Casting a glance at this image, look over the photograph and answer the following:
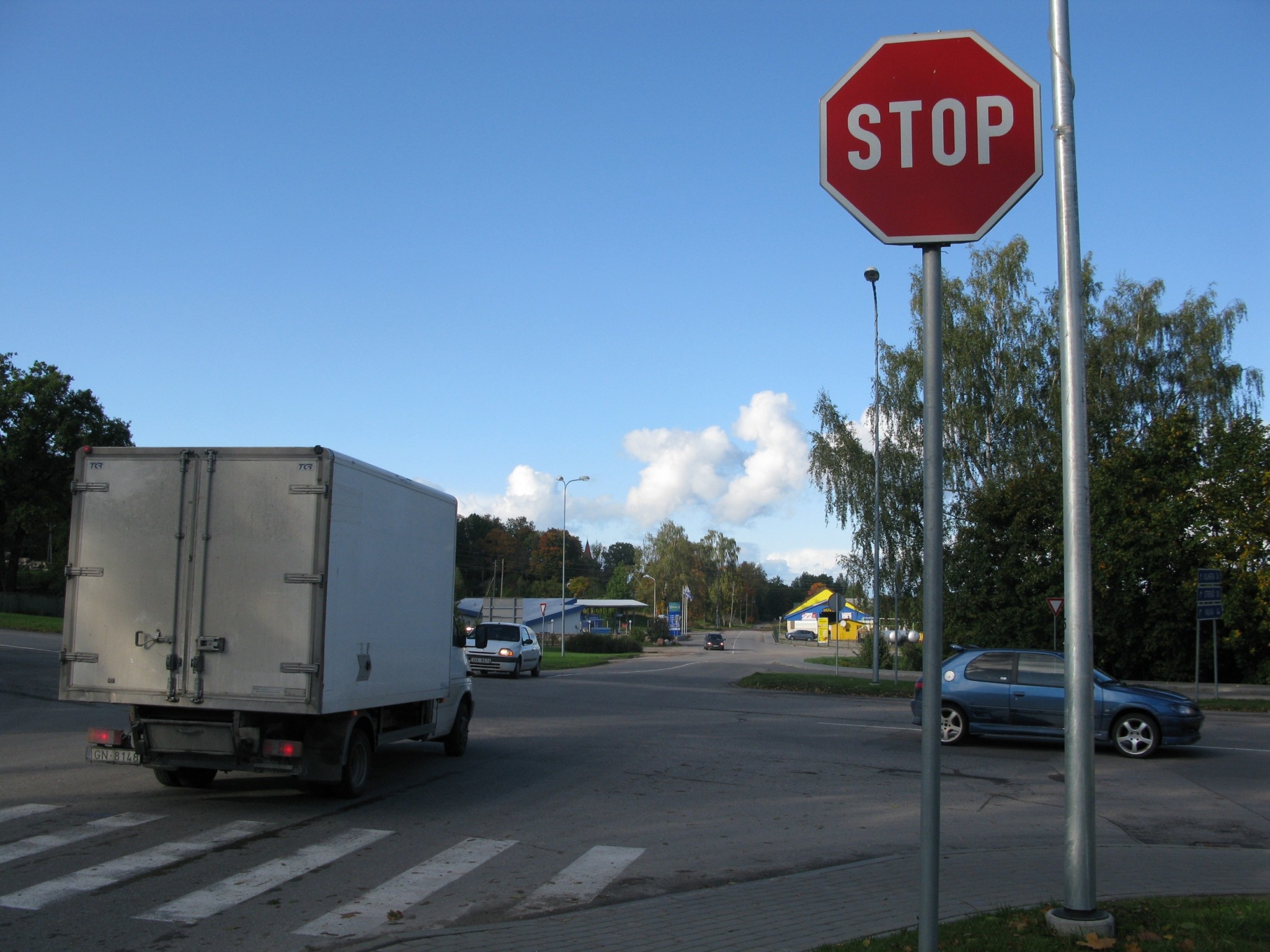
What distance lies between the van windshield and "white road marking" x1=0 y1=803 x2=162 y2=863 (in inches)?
943

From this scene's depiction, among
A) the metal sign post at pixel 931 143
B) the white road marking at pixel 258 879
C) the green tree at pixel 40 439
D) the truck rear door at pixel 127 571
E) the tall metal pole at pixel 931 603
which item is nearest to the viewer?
the tall metal pole at pixel 931 603

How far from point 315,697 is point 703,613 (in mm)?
148563

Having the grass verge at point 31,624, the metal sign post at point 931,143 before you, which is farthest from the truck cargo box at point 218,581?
the grass verge at point 31,624

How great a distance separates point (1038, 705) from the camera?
15.4 metres

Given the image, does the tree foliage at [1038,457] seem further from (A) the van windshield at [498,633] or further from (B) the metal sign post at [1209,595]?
(A) the van windshield at [498,633]

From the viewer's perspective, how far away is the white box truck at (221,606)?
9031 millimetres

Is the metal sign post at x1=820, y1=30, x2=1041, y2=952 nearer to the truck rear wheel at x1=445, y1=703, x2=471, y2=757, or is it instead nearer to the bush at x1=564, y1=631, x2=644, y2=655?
the truck rear wheel at x1=445, y1=703, x2=471, y2=757

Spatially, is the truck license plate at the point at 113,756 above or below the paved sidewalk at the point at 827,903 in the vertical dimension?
above

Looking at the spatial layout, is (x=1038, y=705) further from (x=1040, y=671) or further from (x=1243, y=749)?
(x=1243, y=749)

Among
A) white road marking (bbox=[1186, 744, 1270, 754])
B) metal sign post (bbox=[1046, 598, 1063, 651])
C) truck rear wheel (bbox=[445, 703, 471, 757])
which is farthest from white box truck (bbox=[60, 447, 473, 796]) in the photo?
metal sign post (bbox=[1046, 598, 1063, 651])

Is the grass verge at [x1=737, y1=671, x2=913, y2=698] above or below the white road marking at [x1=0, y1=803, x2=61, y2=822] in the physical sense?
below

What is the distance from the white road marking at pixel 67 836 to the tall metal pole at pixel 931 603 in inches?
264

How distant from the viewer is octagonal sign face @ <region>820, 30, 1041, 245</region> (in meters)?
3.81

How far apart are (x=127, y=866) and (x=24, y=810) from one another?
2.52m
